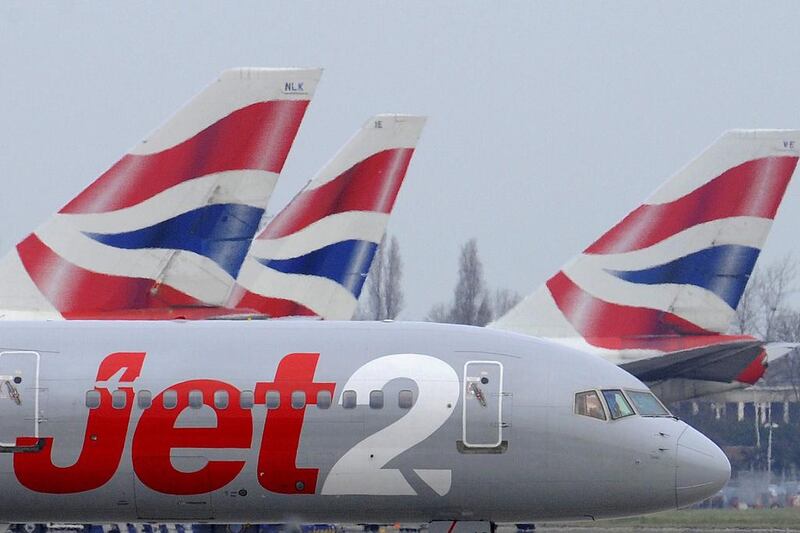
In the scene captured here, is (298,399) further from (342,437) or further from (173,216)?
(173,216)

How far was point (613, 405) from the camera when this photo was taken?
2375 cm

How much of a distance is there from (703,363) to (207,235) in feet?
44.1

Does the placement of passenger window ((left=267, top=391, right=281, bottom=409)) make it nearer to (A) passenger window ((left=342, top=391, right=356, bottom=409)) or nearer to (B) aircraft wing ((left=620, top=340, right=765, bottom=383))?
(A) passenger window ((left=342, top=391, right=356, bottom=409))

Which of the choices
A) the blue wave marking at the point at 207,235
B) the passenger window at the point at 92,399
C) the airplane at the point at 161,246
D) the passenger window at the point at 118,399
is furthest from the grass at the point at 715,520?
the passenger window at the point at 92,399

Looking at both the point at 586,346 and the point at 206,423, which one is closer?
Answer: the point at 206,423

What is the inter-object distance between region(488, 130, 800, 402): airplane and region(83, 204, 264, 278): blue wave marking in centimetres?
1094

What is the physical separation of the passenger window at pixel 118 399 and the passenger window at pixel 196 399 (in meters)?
0.96

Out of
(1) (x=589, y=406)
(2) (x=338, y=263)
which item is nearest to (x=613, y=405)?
(1) (x=589, y=406)

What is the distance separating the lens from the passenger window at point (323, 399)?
23.6m

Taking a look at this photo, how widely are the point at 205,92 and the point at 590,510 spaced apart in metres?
12.0

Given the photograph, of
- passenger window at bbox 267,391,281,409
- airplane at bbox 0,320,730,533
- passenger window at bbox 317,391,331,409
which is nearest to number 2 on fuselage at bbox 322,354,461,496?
airplane at bbox 0,320,730,533

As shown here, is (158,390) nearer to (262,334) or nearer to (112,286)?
(262,334)

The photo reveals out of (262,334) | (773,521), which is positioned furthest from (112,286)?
(773,521)

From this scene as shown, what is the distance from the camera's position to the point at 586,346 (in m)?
38.9
